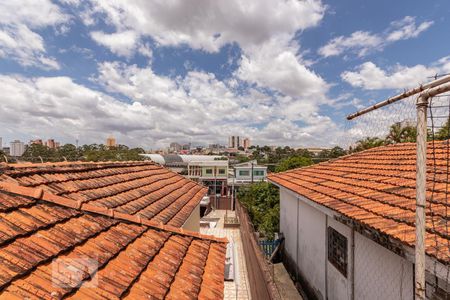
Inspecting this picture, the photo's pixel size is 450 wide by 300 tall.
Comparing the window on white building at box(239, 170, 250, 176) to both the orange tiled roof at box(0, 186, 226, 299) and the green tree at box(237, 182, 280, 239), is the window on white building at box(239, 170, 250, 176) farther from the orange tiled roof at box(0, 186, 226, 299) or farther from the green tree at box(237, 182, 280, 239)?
the orange tiled roof at box(0, 186, 226, 299)

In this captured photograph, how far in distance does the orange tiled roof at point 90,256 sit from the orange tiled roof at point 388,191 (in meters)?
2.70

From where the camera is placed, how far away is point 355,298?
18.4 feet

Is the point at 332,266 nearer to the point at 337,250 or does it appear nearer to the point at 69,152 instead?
the point at 337,250

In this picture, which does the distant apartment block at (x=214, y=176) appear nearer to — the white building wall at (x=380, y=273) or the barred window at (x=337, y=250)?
the barred window at (x=337, y=250)

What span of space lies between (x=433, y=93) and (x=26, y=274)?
12.8 ft

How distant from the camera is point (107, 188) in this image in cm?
583

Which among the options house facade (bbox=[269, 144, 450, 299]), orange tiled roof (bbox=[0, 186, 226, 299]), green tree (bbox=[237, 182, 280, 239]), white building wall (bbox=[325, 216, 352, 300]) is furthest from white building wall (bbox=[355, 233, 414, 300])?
green tree (bbox=[237, 182, 280, 239])

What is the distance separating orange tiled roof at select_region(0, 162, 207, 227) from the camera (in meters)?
4.36

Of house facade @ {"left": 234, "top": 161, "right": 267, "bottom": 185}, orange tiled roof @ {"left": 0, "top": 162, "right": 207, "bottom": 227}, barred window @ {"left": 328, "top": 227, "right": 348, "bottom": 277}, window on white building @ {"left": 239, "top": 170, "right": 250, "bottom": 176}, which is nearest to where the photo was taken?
orange tiled roof @ {"left": 0, "top": 162, "right": 207, "bottom": 227}

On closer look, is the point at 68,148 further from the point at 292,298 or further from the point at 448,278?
the point at 448,278

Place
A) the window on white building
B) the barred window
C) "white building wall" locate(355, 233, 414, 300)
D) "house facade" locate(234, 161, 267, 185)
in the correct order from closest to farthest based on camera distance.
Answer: "white building wall" locate(355, 233, 414, 300) < the barred window < "house facade" locate(234, 161, 267, 185) < the window on white building

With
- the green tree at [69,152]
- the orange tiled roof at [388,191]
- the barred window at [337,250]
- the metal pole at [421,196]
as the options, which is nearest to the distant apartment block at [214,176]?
the green tree at [69,152]

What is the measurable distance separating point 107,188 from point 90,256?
10.0 ft

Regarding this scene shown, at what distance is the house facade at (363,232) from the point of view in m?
3.70
